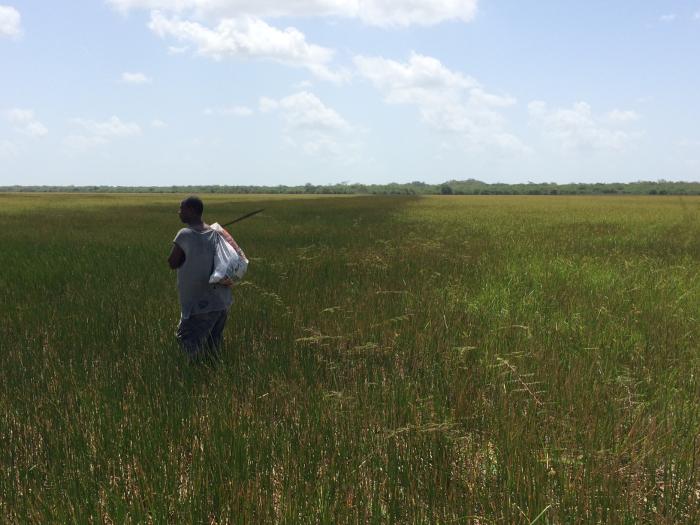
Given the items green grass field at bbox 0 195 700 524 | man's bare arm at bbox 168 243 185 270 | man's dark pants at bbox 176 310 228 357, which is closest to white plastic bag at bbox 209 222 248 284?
man's bare arm at bbox 168 243 185 270

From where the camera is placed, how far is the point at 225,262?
4.11m

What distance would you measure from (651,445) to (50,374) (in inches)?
179

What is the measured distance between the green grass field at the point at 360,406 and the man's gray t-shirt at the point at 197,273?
56cm

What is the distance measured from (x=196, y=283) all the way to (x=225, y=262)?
1.17 feet

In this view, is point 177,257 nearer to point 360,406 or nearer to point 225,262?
point 225,262

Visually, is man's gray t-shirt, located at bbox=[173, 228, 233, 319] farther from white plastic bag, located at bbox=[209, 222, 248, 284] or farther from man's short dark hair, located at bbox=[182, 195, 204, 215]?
man's short dark hair, located at bbox=[182, 195, 204, 215]

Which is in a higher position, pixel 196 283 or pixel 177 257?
pixel 177 257

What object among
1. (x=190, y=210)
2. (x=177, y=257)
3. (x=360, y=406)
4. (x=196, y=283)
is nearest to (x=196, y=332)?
(x=196, y=283)

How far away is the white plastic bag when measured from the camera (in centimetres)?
405

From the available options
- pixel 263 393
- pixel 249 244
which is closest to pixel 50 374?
pixel 263 393

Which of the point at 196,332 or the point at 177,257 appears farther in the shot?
the point at 196,332

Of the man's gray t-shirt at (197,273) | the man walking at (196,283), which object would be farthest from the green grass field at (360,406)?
the man's gray t-shirt at (197,273)

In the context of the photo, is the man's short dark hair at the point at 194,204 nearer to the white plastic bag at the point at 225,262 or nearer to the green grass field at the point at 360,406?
the white plastic bag at the point at 225,262

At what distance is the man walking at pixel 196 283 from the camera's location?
413cm
